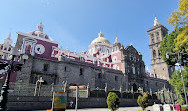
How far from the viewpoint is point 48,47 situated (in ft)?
90.7

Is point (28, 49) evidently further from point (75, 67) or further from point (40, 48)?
point (75, 67)

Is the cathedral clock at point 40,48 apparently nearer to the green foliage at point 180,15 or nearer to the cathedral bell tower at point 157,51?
the green foliage at point 180,15

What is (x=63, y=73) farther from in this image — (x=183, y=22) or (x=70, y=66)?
(x=183, y=22)

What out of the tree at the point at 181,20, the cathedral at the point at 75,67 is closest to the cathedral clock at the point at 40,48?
the cathedral at the point at 75,67

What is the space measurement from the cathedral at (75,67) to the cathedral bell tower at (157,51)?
0.80 meters

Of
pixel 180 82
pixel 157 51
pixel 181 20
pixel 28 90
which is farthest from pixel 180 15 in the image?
pixel 157 51

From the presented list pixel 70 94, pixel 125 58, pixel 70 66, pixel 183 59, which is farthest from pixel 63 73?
pixel 183 59

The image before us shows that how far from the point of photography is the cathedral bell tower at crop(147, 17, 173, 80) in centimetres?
4462

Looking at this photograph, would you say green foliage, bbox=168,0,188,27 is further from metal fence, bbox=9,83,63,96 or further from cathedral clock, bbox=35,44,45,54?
cathedral clock, bbox=35,44,45,54

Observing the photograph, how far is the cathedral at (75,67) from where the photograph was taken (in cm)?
2039

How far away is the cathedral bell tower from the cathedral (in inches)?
31.7

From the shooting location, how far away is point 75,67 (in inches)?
936

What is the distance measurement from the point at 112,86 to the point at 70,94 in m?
13.8

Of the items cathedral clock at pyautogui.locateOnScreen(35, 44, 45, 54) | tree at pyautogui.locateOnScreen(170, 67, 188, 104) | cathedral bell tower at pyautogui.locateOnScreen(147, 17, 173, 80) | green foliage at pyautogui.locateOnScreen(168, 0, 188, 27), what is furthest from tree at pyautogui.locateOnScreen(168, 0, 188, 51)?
cathedral bell tower at pyautogui.locateOnScreen(147, 17, 173, 80)
